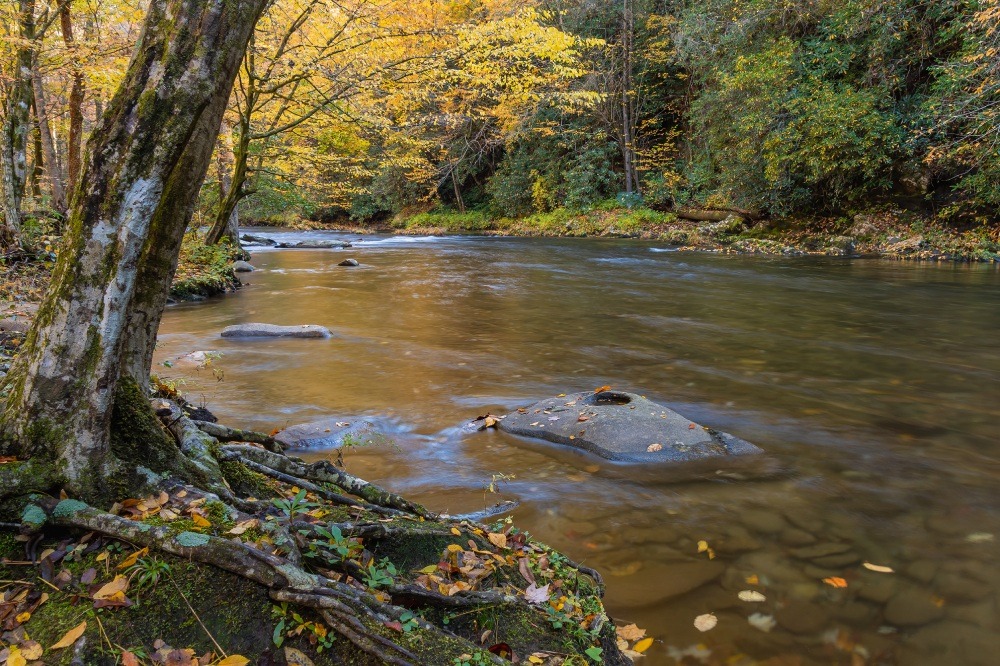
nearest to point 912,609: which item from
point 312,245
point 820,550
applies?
point 820,550

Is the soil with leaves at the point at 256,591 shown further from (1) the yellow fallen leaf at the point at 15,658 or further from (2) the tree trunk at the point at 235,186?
(2) the tree trunk at the point at 235,186

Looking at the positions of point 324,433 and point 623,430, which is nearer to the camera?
point 623,430

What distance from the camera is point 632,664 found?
244 centimetres

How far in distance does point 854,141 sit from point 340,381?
15.4 meters

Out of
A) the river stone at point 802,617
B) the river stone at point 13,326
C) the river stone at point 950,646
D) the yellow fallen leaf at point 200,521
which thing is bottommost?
the river stone at point 950,646

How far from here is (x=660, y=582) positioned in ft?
10.1

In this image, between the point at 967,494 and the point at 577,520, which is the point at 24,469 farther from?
the point at 967,494

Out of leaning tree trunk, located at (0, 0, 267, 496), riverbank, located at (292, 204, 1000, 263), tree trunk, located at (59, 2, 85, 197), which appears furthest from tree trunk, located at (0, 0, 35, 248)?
riverbank, located at (292, 204, 1000, 263)

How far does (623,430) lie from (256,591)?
3389 mm

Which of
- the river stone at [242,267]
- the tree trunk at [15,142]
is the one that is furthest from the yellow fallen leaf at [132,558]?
the river stone at [242,267]

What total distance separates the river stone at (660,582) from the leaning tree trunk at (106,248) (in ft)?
7.60

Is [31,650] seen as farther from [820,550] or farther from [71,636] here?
[820,550]

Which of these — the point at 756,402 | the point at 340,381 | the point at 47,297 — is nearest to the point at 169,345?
the point at 340,381

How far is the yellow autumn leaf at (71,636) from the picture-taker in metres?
1.64
